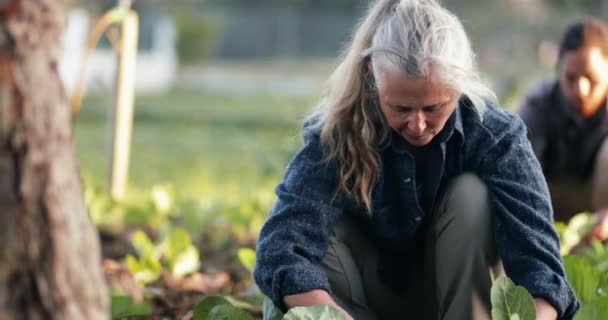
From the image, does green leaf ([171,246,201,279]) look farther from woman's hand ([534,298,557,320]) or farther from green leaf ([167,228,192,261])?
woman's hand ([534,298,557,320])

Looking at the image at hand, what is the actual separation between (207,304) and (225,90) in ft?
62.6

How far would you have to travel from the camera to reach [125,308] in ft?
9.11

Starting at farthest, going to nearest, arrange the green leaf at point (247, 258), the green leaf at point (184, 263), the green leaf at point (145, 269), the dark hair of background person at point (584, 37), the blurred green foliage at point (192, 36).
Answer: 1. the blurred green foliage at point (192, 36)
2. the dark hair of background person at point (584, 37)
3. the green leaf at point (184, 263)
4. the green leaf at point (145, 269)
5. the green leaf at point (247, 258)

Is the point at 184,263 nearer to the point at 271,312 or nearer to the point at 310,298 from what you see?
the point at 271,312

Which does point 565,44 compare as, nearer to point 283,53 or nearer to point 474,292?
point 474,292

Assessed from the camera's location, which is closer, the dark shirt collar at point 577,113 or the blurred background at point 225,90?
the dark shirt collar at point 577,113

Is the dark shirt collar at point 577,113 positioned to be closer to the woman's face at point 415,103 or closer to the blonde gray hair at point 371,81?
the blonde gray hair at point 371,81

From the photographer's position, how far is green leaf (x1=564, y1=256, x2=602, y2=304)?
9.43ft

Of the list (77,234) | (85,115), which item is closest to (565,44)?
(77,234)

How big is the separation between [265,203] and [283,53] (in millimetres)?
24951

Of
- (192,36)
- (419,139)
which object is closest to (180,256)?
(419,139)

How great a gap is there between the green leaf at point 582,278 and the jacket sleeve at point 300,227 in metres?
0.64

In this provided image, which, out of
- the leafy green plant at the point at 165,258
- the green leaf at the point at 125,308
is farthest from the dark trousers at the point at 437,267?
the leafy green plant at the point at 165,258

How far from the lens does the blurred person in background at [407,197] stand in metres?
2.48
